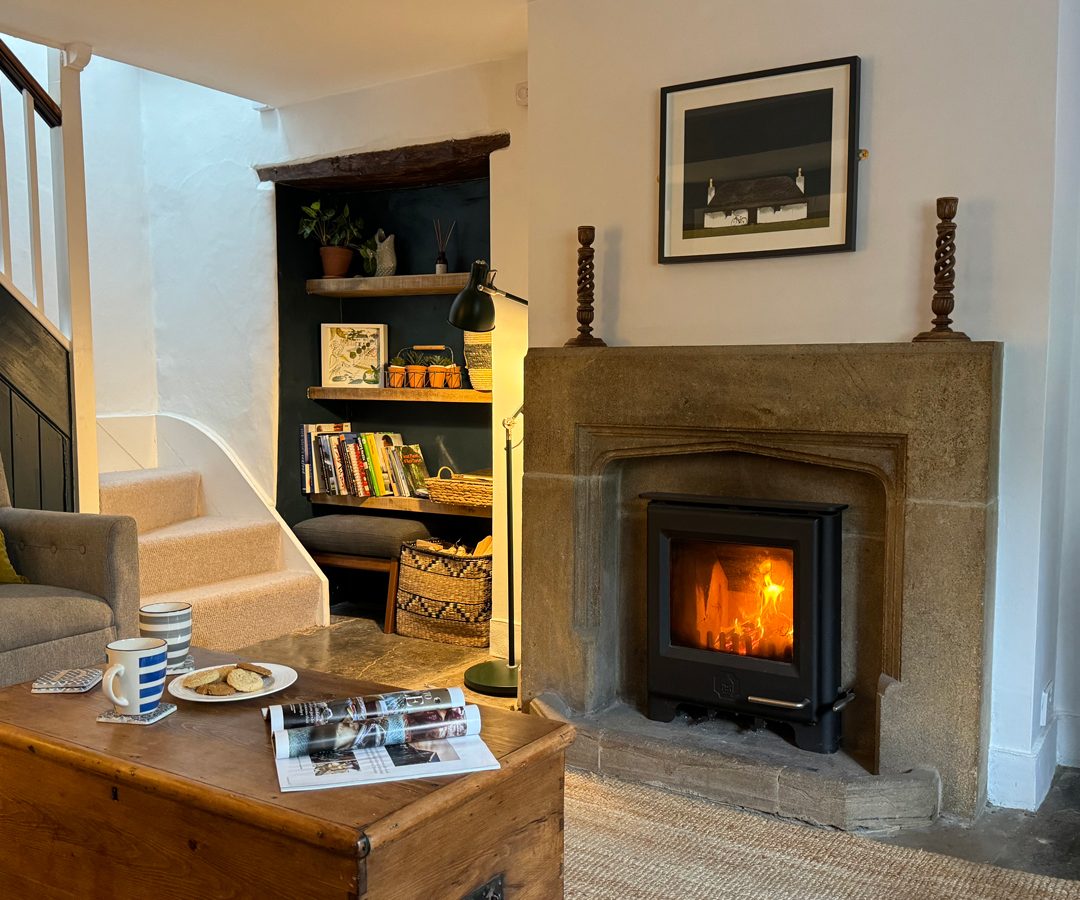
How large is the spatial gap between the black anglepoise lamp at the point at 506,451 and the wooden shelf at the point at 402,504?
387 millimetres

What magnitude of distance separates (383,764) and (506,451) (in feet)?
7.52

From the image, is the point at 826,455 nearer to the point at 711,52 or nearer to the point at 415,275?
the point at 711,52

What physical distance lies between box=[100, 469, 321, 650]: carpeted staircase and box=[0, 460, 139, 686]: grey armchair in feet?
2.81

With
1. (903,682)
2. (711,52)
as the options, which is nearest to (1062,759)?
(903,682)

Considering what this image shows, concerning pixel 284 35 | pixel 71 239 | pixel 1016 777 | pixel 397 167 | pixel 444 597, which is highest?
pixel 284 35

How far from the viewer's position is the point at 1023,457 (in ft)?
8.25

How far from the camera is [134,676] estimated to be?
1732mm

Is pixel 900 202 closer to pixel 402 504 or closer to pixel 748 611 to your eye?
pixel 748 611

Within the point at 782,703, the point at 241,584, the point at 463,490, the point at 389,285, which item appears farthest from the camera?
the point at 389,285

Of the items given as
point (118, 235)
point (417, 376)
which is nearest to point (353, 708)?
point (417, 376)

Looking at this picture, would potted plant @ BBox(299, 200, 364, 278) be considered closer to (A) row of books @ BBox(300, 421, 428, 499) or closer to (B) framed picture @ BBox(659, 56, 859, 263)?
(A) row of books @ BBox(300, 421, 428, 499)

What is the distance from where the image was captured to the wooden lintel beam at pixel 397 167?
3973 mm

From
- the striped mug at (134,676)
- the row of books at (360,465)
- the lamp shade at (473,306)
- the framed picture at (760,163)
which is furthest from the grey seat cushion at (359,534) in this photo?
the striped mug at (134,676)

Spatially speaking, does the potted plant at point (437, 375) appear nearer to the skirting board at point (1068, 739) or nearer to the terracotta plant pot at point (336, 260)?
the terracotta plant pot at point (336, 260)
